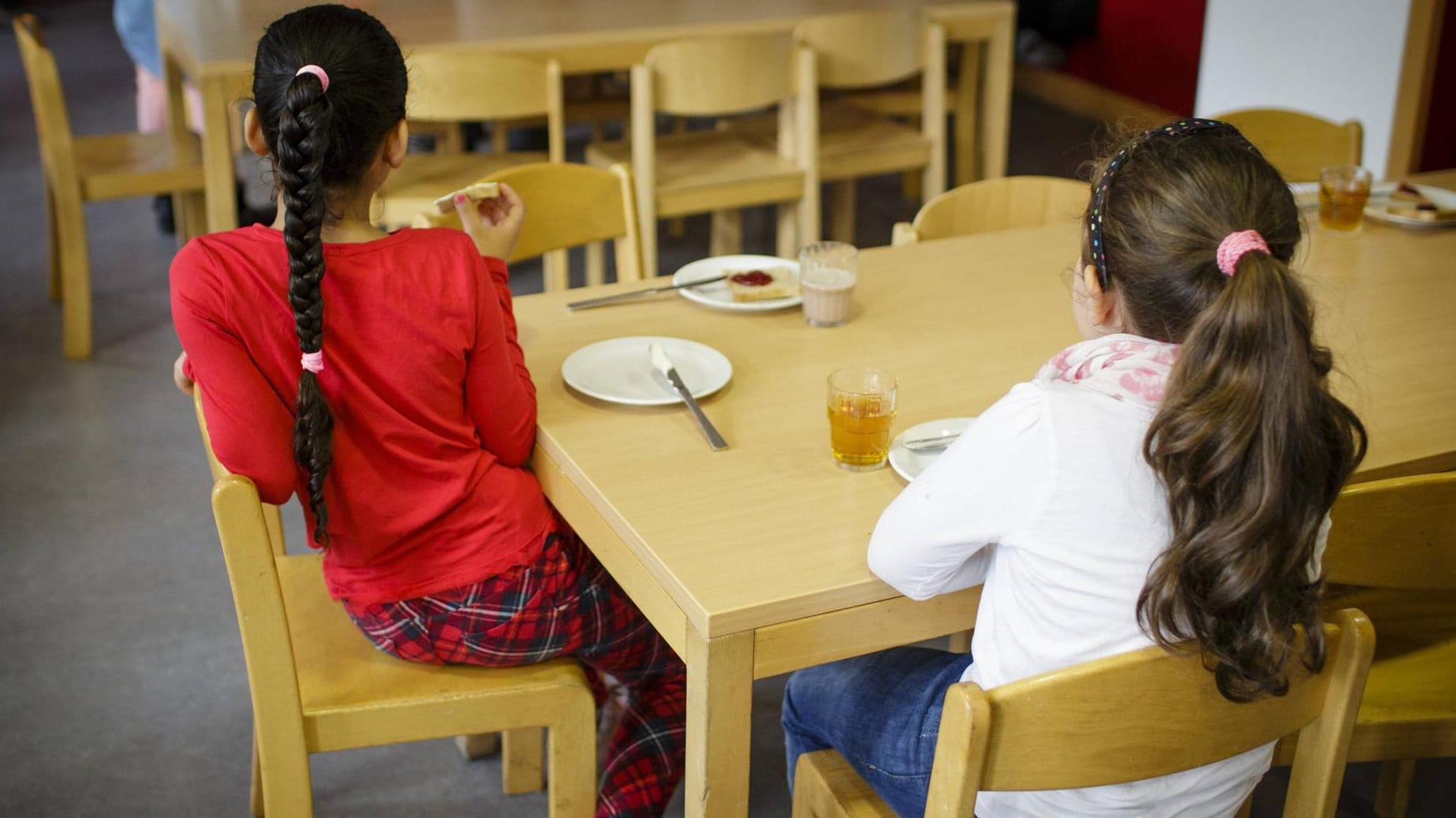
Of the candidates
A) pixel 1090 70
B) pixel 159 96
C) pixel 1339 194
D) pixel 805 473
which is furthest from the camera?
pixel 1090 70

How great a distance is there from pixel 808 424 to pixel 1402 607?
762 millimetres

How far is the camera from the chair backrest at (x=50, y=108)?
3.10m

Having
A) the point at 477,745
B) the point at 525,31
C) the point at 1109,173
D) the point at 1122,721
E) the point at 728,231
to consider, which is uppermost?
the point at 1109,173

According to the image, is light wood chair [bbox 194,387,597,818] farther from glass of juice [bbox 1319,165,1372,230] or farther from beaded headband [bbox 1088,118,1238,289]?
glass of juice [bbox 1319,165,1372,230]

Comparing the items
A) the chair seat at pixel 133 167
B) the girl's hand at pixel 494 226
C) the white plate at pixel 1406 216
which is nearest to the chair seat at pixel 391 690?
the girl's hand at pixel 494 226

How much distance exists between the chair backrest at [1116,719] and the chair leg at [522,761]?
3.19 ft

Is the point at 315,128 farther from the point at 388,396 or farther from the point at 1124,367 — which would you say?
the point at 1124,367

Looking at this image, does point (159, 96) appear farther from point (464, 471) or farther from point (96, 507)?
point (464, 471)

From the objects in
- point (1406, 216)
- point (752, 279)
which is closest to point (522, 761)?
point (752, 279)

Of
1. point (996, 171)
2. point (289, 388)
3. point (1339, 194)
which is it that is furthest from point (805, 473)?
point (996, 171)

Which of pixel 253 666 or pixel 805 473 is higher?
pixel 805 473

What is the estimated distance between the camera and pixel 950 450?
1.16 meters

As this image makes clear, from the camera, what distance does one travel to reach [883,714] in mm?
1395

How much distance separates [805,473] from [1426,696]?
0.74 meters
